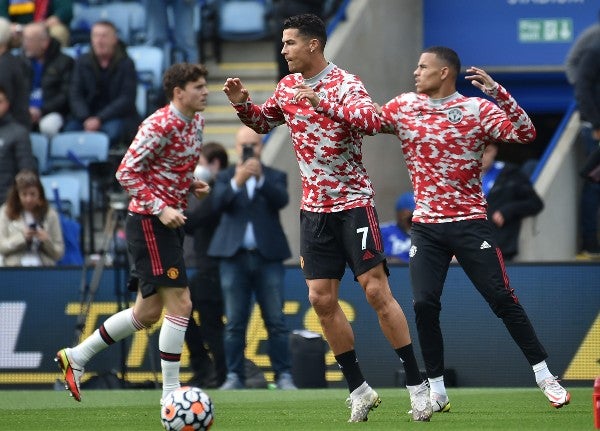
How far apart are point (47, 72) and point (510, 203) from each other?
626cm

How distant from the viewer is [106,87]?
60.8 feet

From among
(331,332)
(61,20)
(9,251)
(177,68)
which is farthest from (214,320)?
(61,20)

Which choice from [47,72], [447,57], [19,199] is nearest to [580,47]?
[447,57]

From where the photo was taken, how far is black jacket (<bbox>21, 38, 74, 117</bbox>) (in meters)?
19.0

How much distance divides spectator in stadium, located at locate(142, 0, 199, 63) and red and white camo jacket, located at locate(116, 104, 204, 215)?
342 inches

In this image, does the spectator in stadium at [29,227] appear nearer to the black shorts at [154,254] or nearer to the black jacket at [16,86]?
the black jacket at [16,86]

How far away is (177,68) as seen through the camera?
11945mm

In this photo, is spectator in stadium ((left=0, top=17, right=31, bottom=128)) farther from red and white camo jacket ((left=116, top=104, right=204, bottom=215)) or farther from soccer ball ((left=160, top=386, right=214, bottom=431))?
soccer ball ((left=160, top=386, right=214, bottom=431))

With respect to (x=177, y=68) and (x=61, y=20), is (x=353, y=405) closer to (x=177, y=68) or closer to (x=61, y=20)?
(x=177, y=68)

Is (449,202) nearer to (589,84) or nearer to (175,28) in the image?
(589,84)

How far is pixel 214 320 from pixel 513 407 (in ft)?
14.5

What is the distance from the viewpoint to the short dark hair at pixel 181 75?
1179cm

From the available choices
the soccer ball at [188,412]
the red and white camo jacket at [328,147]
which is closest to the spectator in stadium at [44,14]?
the red and white camo jacket at [328,147]

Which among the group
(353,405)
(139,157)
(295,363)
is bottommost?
(295,363)
